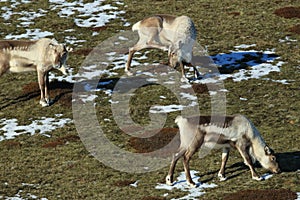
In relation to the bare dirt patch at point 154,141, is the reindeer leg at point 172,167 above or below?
above

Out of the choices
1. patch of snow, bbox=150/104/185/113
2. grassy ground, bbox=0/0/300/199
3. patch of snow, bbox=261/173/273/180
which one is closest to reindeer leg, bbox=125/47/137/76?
grassy ground, bbox=0/0/300/199

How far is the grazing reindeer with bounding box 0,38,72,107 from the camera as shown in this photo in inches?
1153

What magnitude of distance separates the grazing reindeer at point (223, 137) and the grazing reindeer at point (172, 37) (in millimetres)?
11138

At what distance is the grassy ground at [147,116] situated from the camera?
21484 millimetres

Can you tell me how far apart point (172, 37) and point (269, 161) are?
12.9 m

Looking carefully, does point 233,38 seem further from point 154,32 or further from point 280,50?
point 154,32

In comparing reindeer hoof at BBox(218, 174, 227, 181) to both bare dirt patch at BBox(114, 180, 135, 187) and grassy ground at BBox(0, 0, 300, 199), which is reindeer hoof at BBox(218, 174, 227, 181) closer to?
grassy ground at BBox(0, 0, 300, 199)

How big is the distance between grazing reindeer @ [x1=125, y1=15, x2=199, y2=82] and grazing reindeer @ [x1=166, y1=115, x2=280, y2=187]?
1114 centimetres

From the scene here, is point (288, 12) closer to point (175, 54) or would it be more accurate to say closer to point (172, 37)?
point (172, 37)

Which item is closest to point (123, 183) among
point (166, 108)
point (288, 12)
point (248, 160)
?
point (248, 160)

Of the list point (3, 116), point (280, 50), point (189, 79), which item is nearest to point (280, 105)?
point (189, 79)

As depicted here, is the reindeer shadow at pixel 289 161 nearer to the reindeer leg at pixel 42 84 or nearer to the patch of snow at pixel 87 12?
the reindeer leg at pixel 42 84

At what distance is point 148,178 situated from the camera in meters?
22.1

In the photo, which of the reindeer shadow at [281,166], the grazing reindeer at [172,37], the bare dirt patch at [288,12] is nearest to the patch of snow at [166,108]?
the grazing reindeer at [172,37]
